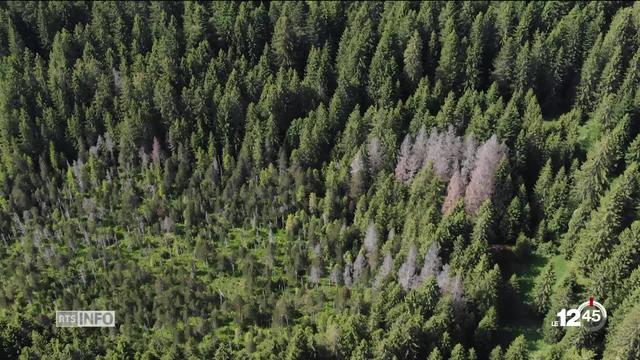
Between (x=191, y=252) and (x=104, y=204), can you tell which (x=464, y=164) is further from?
(x=104, y=204)

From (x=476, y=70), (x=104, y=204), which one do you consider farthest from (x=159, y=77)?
(x=476, y=70)

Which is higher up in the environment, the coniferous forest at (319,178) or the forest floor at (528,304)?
the coniferous forest at (319,178)

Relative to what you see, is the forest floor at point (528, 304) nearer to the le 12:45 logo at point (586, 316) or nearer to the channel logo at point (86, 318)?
the le 12:45 logo at point (586, 316)

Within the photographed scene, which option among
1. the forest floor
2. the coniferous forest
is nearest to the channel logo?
the coniferous forest

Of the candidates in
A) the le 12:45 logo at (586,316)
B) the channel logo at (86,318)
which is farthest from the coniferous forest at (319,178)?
the channel logo at (86,318)

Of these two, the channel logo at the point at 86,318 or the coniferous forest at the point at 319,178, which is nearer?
the coniferous forest at the point at 319,178

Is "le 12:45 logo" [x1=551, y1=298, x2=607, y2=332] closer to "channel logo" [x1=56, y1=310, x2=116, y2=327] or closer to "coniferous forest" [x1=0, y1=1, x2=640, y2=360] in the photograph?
"coniferous forest" [x1=0, y1=1, x2=640, y2=360]
